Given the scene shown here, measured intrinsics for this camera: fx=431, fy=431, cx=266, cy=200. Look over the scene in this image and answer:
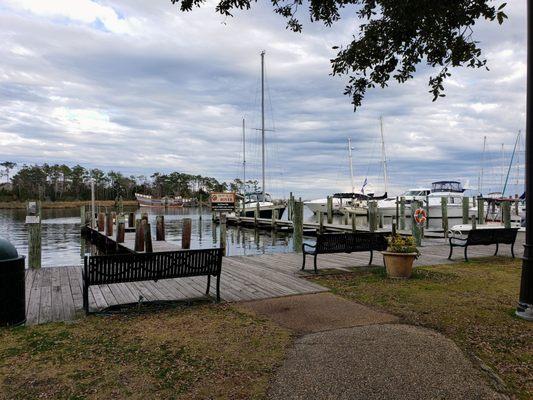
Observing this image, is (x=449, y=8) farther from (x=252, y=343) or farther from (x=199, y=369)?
(x=199, y=369)

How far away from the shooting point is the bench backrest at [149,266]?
5680 mm

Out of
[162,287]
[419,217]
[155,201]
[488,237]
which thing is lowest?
[162,287]

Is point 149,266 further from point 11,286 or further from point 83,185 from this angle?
point 83,185

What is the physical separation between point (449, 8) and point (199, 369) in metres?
4.52

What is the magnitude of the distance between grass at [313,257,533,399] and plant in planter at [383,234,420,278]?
0.21 meters

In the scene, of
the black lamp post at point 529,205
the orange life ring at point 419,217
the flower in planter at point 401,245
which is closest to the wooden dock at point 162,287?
the flower in planter at point 401,245

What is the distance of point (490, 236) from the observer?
37.0ft

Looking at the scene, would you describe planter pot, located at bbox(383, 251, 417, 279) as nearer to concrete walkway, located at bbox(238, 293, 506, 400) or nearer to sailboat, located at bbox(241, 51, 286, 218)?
concrete walkway, located at bbox(238, 293, 506, 400)

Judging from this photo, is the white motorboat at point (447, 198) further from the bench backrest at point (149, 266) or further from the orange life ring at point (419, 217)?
the bench backrest at point (149, 266)

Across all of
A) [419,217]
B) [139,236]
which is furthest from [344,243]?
[139,236]

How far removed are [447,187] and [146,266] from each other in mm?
41862

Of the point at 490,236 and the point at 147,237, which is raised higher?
the point at 490,236

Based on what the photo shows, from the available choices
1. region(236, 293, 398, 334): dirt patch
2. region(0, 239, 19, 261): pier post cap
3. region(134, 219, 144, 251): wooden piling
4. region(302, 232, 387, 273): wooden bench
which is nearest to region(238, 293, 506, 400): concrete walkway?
region(236, 293, 398, 334): dirt patch

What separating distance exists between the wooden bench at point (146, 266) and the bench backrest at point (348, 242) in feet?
10.3
